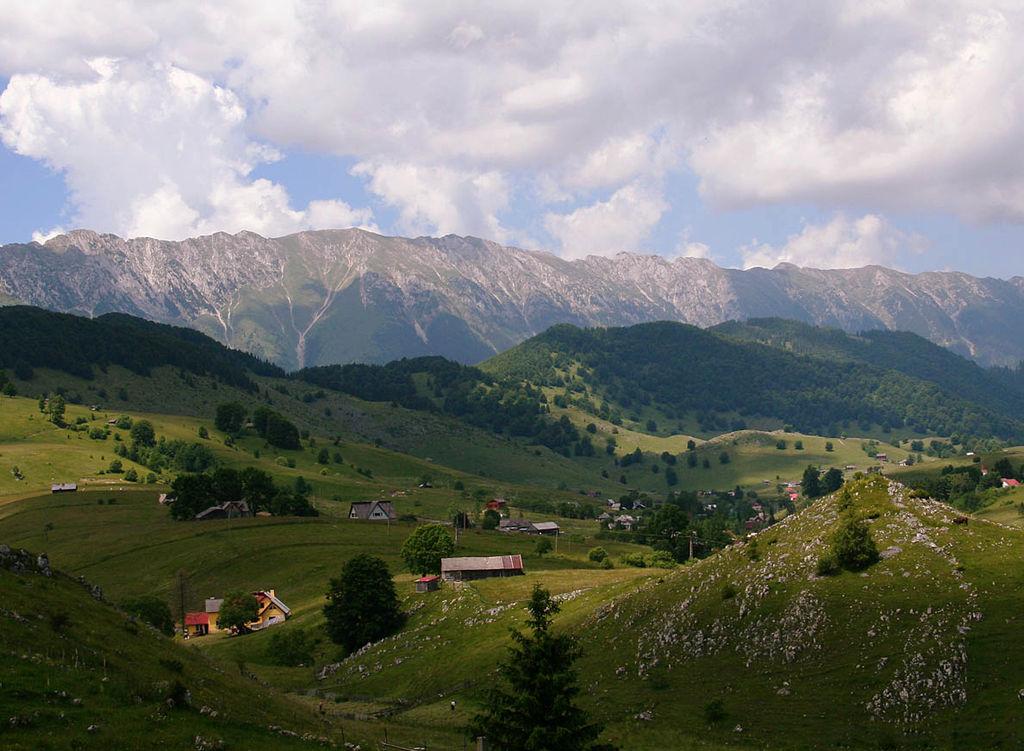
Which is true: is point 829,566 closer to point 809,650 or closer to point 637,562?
point 809,650

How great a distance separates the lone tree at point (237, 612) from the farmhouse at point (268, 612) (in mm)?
1365

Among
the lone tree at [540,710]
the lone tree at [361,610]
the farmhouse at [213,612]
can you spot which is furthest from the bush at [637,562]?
the lone tree at [540,710]

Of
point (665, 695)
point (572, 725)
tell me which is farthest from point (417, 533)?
point (572, 725)

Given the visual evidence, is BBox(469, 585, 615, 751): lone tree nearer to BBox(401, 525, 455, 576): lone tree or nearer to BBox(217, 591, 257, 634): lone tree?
BBox(217, 591, 257, 634): lone tree

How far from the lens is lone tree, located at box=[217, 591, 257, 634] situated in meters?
119

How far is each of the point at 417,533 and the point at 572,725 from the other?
94367 millimetres

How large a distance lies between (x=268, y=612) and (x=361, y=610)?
97.8 feet

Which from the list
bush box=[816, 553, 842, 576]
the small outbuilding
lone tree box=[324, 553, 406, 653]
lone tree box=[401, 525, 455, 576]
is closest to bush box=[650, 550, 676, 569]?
lone tree box=[401, 525, 455, 576]

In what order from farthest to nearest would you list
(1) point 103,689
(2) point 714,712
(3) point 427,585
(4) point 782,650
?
(3) point 427,585, (4) point 782,650, (2) point 714,712, (1) point 103,689

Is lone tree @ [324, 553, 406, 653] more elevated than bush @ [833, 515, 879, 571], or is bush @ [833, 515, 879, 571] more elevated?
bush @ [833, 515, 879, 571]

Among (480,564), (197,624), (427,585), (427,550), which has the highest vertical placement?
(427,550)

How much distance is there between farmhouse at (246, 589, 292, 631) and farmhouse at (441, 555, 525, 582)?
21649 millimetres

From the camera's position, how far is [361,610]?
101 meters

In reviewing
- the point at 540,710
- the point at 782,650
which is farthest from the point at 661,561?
Answer: the point at 540,710
